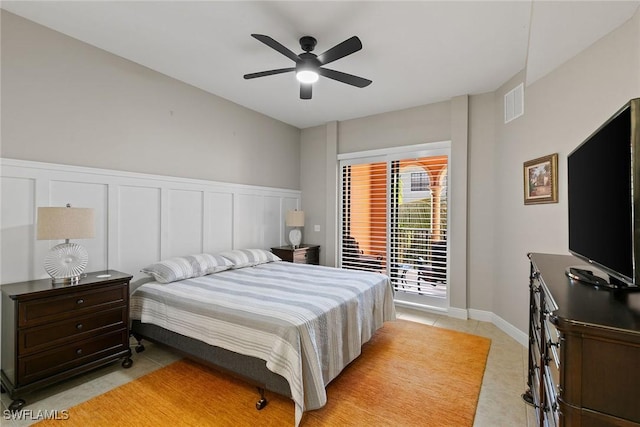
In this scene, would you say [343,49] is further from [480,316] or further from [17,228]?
[480,316]

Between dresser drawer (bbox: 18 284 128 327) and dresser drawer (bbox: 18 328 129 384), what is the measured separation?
25 centimetres

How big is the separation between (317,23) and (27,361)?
131 inches

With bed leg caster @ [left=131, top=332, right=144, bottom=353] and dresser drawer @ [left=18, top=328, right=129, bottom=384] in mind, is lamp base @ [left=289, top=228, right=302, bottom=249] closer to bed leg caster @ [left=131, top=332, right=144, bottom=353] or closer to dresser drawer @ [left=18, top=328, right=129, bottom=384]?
bed leg caster @ [left=131, top=332, right=144, bottom=353]

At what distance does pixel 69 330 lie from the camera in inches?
89.0

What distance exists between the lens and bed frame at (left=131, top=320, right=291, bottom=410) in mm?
2014

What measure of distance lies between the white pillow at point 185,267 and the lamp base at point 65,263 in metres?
0.62

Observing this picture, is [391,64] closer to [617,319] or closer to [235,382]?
[617,319]

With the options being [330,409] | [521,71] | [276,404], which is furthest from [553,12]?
[276,404]

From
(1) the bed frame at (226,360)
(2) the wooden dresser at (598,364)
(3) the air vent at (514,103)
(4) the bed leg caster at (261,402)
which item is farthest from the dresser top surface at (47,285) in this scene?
(3) the air vent at (514,103)

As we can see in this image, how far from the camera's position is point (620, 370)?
2.78ft

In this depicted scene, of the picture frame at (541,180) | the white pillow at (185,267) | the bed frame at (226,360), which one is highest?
the picture frame at (541,180)

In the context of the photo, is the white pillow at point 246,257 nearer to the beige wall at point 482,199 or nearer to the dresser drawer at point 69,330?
the dresser drawer at point 69,330

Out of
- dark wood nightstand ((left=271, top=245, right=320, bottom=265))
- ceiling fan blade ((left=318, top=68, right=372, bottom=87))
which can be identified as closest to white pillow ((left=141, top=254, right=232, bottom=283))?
dark wood nightstand ((left=271, top=245, right=320, bottom=265))

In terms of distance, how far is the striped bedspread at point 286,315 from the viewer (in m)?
1.92
